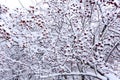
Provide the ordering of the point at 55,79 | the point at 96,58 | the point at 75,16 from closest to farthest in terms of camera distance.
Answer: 1. the point at 96,58
2. the point at 75,16
3. the point at 55,79

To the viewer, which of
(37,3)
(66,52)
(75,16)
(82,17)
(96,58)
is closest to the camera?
(96,58)

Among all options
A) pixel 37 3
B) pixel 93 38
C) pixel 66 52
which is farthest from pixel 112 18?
pixel 37 3

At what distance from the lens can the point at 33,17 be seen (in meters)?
7.80

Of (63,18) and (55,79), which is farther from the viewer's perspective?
(55,79)

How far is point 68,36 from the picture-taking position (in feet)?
28.9

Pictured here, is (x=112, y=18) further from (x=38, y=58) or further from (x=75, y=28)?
(x=38, y=58)

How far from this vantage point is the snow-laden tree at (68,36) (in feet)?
23.5

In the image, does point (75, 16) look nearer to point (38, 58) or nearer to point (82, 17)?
point (82, 17)

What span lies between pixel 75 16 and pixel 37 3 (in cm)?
162

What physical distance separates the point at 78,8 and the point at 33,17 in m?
1.37

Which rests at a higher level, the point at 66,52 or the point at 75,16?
the point at 75,16

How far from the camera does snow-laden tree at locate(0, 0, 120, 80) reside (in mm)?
7164

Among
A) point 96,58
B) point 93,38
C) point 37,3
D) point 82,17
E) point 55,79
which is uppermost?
point 37,3

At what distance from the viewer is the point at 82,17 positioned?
7.98 meters
